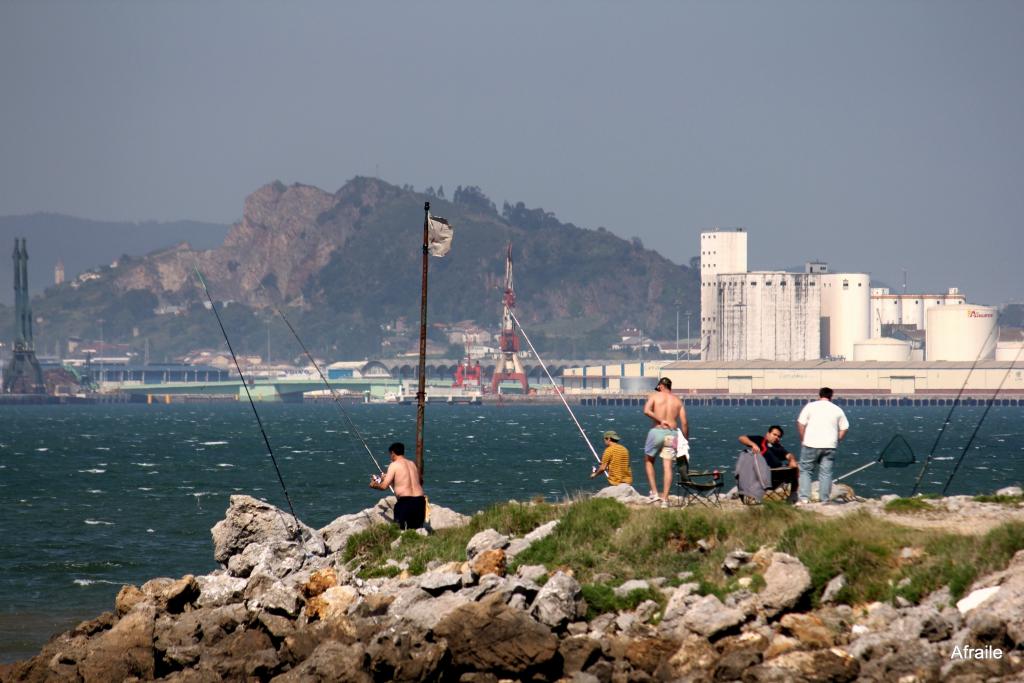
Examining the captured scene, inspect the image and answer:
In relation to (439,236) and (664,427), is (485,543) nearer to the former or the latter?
(664,427)

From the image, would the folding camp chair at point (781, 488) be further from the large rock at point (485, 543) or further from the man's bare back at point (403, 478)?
the man's bare back at point (403, 478)

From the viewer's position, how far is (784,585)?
18078 mm

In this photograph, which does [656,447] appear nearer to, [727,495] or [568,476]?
[727,495]

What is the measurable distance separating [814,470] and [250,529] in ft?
25.7

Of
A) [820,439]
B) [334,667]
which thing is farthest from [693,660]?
[820,439]

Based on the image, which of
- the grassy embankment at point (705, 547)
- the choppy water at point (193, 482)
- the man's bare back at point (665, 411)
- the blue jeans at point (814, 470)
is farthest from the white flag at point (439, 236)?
the choppy water at point (193, 482)

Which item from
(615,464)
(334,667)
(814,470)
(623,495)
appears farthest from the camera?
(615,464)

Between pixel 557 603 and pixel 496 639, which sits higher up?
pixel 557 603

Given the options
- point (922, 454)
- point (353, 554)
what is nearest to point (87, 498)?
point (353, 554)

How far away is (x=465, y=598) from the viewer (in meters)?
19.0

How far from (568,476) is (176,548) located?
2597 centimetres

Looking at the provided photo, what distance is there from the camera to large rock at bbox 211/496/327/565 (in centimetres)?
2234

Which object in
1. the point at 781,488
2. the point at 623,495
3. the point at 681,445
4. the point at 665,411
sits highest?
the point at 665,411

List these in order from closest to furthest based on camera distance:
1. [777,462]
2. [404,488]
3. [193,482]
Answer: [404,488] < [777,462] < [193,482]
